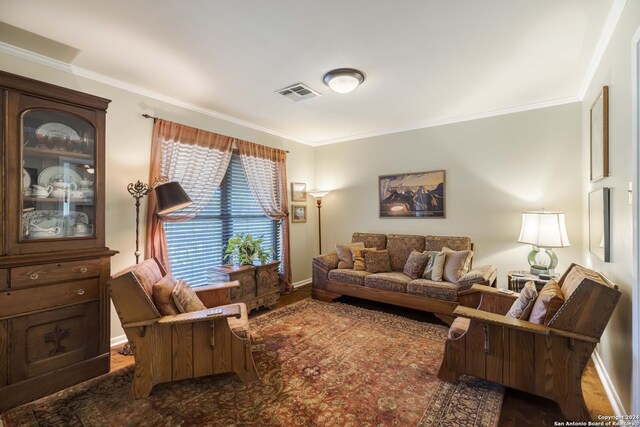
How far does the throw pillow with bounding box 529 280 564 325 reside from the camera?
189cm

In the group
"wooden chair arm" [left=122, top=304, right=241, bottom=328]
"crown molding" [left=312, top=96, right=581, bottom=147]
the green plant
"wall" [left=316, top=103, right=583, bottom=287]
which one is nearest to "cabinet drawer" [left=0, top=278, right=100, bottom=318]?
"wooden chair arm" [left=122, top=304, right=241, bottom=328]

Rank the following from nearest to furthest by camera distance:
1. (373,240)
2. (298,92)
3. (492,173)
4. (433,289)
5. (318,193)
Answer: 1. (298,92)
2. (433,289)
3. (492,173)
4. (373,240)
5. (318,193)

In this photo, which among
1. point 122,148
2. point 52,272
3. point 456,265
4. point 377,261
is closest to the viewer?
point 52,272

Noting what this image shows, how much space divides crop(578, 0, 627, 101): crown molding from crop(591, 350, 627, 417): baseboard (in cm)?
250

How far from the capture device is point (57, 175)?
2334 mm

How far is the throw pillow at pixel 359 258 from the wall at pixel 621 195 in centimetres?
258

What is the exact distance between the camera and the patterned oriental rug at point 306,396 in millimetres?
1862

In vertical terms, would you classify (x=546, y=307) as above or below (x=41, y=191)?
below

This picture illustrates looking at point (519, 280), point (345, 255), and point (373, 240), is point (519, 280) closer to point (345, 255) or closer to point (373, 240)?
point (373, 240)

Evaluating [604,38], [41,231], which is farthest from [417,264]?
[41,231]

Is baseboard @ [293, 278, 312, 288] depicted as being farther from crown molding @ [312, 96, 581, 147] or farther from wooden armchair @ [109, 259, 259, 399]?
wooden armchair @ [109, 259, 259, 399]

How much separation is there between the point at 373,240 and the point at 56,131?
12.9 feet

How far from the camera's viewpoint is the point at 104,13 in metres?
1.96

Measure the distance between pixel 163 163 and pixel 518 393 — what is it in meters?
3.95
